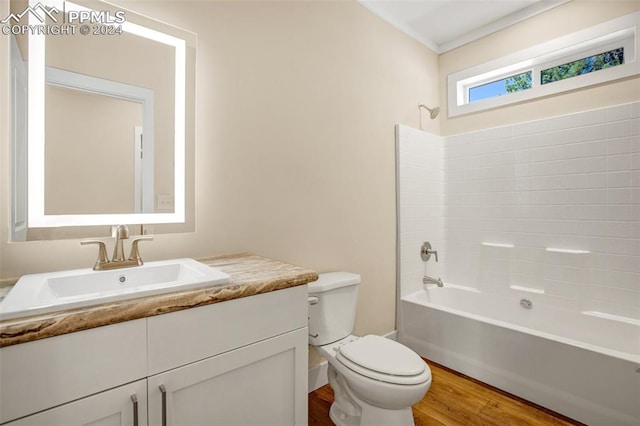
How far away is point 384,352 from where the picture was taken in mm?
1603

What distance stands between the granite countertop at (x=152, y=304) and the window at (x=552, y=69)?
2.42 metres

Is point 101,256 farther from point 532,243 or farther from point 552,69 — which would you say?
point 552,69

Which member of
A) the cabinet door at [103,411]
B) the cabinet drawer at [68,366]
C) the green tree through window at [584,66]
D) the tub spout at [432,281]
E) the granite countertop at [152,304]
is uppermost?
the green tree through window at [584,66]

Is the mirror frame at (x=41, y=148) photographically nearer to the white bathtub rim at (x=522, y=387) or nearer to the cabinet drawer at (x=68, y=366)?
the cabinet drawer at (x=68, y=366)

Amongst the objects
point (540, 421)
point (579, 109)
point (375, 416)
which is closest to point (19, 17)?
point (375, 416)

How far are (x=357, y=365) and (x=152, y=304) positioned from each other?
1.02 meters

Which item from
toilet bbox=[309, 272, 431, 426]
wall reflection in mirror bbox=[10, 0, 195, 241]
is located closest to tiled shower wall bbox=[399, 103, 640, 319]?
toilet bbox=[309, 272, 431, 426]

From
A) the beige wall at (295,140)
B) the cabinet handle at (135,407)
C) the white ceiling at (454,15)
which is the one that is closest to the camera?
the cabinet handle at (135,407)

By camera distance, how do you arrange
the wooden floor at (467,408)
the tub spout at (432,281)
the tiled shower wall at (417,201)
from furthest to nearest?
the tub spout at (432,281) → the tiled shower wall at (417,201) → the wooden floor at (467,408)

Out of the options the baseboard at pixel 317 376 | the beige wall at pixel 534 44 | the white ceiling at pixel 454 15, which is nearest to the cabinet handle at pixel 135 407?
the baseboard at pixel 317 376

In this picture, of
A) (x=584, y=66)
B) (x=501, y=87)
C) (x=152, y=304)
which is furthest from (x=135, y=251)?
(x=584, y=66)

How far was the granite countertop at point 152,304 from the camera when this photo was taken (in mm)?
744

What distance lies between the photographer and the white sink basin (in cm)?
83

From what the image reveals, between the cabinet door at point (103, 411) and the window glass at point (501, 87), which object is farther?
the window glass at point (501, 87)
